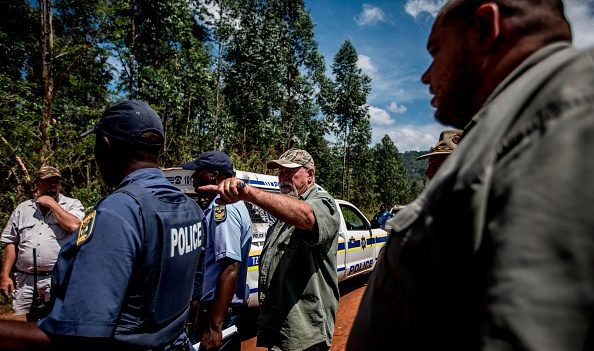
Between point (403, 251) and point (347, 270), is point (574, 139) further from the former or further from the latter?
point (347, 270)

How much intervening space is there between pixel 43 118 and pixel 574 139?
9559 mm

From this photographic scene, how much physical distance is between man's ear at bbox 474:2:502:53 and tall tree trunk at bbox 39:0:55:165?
30.2 feet

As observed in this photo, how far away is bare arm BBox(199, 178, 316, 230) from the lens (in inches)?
72.7

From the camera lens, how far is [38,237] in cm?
400

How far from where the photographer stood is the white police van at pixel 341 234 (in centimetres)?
518

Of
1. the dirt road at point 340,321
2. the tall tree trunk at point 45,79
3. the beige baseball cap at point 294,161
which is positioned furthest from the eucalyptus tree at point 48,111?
the beige baseball cap at point 294,161

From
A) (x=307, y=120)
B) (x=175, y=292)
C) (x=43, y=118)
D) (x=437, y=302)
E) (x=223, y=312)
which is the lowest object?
(x=223, y=312)

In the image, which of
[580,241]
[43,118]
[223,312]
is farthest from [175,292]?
[43,118]

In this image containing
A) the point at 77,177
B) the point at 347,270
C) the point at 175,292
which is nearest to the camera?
the point at 175,292

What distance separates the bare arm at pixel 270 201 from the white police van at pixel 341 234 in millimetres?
2925

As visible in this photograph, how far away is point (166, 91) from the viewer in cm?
1329

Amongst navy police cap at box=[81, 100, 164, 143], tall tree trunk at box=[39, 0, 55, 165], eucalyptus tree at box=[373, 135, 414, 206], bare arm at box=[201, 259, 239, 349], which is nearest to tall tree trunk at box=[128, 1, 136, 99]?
tall tree trunk at box=[39, 0, 55, 165]

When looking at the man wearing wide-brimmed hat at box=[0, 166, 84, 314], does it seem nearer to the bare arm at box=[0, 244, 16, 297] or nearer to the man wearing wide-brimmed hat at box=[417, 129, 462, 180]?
the bare arm at box=[0, 244, 16, 297]

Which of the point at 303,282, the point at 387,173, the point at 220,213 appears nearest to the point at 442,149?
the point at 303,282
